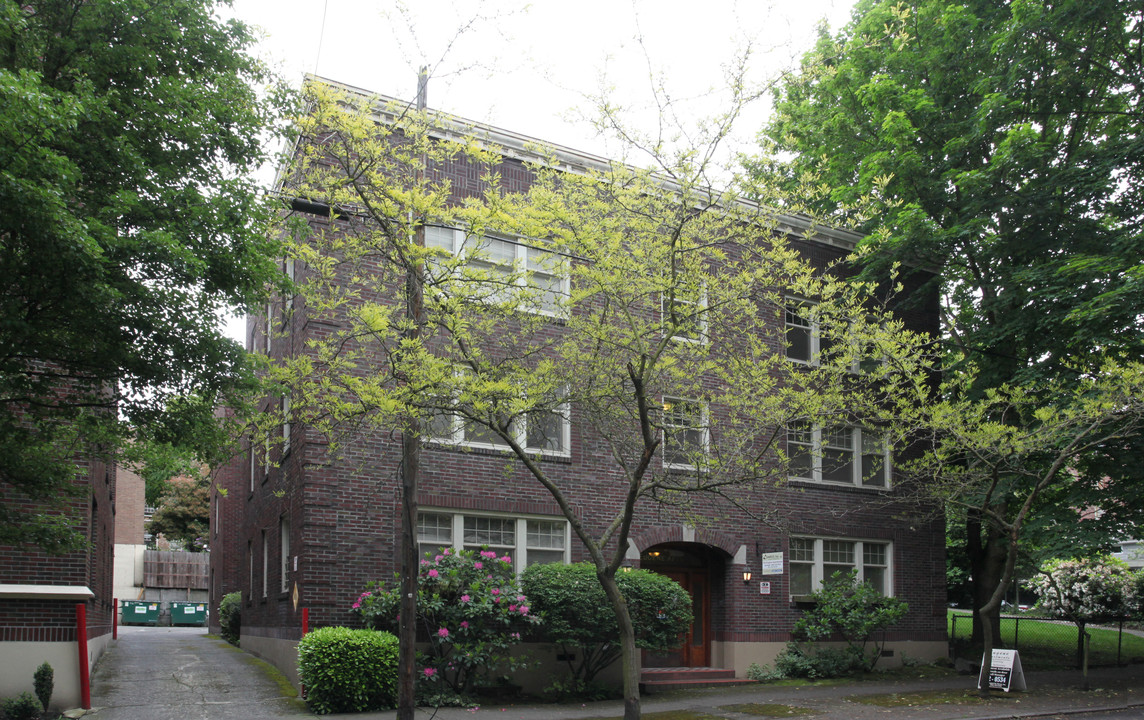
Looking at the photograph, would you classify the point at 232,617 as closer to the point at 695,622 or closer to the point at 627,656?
the point at 695,622

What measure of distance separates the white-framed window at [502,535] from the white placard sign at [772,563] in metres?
4.28

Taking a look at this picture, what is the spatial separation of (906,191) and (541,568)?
11.4 meters

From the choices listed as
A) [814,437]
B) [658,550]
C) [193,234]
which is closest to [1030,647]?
[814,437]

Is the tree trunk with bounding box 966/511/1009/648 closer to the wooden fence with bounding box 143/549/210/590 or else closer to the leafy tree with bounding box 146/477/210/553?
the wooden fence with bounding box 143/549/210/590

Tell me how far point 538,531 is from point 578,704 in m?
3.27

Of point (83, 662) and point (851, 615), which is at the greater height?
point (83, 662)

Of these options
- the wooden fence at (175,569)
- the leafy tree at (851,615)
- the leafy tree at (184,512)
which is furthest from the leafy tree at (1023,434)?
the leafy tree at (184,512)

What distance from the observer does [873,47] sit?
21297 millimetres

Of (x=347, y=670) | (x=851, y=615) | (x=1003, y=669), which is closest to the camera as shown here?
(x=347, y=670)

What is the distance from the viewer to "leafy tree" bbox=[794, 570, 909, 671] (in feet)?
64.9

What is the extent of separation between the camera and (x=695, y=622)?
20.0m

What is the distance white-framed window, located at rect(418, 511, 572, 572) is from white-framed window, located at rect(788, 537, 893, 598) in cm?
620

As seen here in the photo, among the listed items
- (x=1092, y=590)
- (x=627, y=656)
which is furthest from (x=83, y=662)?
(x=1092, y=590)

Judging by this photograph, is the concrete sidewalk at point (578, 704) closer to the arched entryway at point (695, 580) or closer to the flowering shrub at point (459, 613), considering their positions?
the flowering shrub at point (459, 613)
